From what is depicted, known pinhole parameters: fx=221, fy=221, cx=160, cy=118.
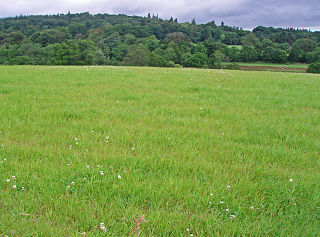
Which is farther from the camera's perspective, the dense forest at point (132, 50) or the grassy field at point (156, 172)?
the dense forest at point (132, 50)

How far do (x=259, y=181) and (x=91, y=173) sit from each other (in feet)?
8.18

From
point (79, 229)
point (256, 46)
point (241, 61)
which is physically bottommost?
point (79, 229)

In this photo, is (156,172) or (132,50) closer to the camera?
(156,172)

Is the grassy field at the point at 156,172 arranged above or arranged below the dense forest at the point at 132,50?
below

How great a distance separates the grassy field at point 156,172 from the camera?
2.46 m

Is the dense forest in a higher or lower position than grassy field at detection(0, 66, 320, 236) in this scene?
higher

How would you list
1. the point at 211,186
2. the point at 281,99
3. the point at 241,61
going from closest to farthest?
the point at 211,186 < the point at 281,99 < the point at 241,61

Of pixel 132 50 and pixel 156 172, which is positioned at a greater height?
pixel 132 50

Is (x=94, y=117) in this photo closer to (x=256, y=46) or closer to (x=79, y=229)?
(x=79, y=229)

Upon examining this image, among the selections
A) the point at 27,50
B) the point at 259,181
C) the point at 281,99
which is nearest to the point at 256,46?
the point at 27,50

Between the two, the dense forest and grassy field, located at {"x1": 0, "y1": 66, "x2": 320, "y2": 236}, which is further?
the dense forest

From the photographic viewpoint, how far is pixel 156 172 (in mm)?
3426

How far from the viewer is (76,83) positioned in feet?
34.7

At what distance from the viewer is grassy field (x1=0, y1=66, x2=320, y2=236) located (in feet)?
8.07
